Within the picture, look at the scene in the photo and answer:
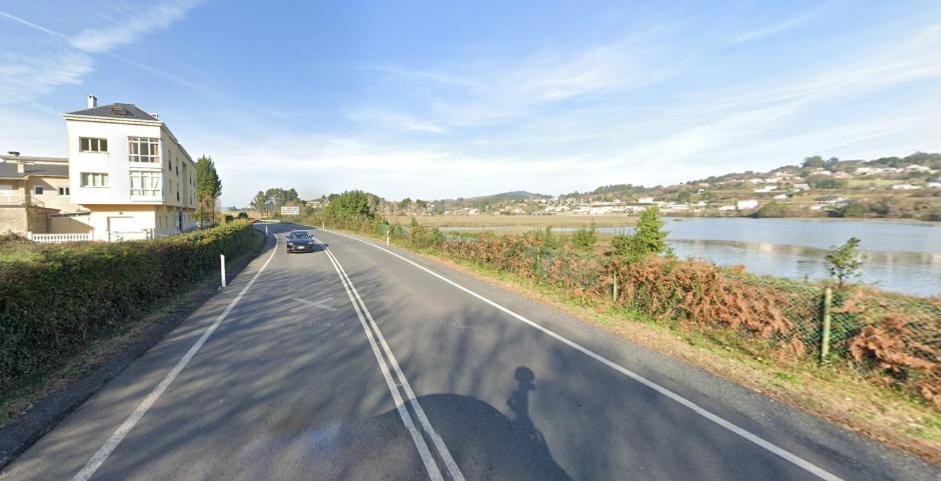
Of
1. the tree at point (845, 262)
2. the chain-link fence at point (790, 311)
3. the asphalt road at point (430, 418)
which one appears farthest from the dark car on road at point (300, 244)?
the tree at point (845, 262)

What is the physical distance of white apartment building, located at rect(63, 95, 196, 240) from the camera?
29594 millimetres

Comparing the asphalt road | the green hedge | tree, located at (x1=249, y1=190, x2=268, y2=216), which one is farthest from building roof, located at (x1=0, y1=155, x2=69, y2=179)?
tree, located at (x1=249, y1=190, x2=268, y2=216)

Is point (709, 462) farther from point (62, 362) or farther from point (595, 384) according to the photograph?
point (62, 362)

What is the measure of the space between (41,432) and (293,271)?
11.5 meters

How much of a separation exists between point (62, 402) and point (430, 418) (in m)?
4.07

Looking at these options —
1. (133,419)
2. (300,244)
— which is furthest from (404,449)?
(300,244)

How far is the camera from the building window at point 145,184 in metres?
31.5

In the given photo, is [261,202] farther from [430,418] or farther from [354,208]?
[430,418]

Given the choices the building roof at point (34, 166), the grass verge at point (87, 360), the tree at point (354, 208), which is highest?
the building roof at point (34, 166)

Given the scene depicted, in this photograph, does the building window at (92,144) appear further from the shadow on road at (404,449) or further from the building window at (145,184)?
the shadow on road at (404,449)

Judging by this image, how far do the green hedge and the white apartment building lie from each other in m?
26.5

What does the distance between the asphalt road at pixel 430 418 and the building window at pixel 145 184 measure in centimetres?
3465

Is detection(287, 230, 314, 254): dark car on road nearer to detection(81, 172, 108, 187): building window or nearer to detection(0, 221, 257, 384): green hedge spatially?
detection(0, 221, 257, 384): green hedge

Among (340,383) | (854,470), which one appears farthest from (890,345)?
(340,383)
